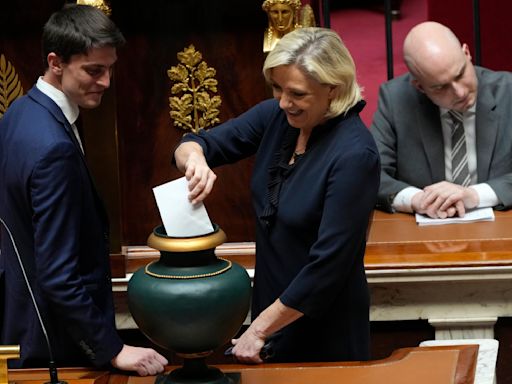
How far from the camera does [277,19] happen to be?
10.9 feet

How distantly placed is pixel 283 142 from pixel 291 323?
45 centimetres

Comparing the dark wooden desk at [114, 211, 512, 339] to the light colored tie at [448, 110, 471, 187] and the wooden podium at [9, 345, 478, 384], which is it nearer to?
the light colored tie at [448, 110, 471, 187]

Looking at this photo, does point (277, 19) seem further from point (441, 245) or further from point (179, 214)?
point (179, 214)

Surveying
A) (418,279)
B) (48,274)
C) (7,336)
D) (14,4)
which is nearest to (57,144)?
(48,274)

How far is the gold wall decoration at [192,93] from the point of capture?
348 centimetres

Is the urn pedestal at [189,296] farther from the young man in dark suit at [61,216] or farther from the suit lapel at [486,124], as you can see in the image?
the suit lapel at [486,124]

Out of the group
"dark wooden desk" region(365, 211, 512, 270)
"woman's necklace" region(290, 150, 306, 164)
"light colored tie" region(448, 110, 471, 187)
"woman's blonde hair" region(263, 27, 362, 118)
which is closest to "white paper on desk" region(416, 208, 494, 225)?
"dark wooden desk" region(365, 211, 512, 270)

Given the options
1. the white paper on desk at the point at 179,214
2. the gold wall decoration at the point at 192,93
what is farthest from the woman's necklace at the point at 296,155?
the gold wall decoration at the point at 192,93

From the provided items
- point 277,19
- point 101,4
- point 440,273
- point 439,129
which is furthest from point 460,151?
point 101,4

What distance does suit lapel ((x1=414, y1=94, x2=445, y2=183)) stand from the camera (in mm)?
3770

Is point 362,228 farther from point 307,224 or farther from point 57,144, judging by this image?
point 57,144

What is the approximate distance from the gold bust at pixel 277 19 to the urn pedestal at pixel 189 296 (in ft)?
3.40

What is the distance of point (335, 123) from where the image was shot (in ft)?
8.85

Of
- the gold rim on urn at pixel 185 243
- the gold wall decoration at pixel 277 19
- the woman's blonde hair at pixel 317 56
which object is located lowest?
the gold rim on urn at pixel 185 243
